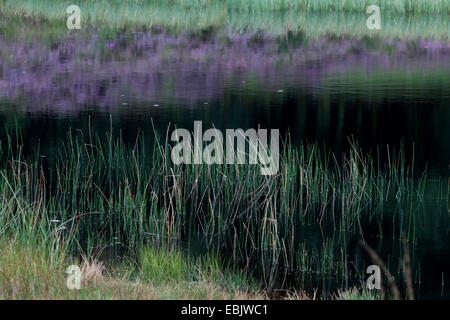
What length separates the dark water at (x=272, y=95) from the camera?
24.1ft

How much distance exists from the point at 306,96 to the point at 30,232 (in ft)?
25.7

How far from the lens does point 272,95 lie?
12484 mm

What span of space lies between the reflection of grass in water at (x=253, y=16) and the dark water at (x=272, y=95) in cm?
92

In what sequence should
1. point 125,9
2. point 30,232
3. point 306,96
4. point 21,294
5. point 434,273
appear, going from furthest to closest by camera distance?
point 125,9 → point 306,96 → point 434,273 → point 30,232 → point 21,294

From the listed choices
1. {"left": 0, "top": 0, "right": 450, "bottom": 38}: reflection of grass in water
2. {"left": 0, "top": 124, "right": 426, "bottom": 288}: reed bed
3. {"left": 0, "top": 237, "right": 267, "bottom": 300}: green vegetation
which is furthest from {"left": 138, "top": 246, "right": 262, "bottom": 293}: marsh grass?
{"left": 0, "top": 0, "right": 450, "bottom": 38}: reflection of grass in water

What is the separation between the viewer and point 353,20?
1908 centimetres

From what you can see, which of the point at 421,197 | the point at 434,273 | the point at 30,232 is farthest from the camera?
the point at 421,197

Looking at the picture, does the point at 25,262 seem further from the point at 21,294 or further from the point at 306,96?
the point at 306,96

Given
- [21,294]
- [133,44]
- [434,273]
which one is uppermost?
[133,44]

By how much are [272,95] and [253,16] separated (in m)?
7.24

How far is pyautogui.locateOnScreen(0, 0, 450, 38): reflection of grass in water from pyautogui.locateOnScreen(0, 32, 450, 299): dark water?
0.92 meters

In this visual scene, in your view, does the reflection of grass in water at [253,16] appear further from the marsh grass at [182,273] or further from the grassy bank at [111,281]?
the grassy bank at [111,281]

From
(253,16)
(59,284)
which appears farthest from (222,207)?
(253,16)

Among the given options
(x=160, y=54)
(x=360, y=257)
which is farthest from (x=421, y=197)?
(x=160, y=54)
